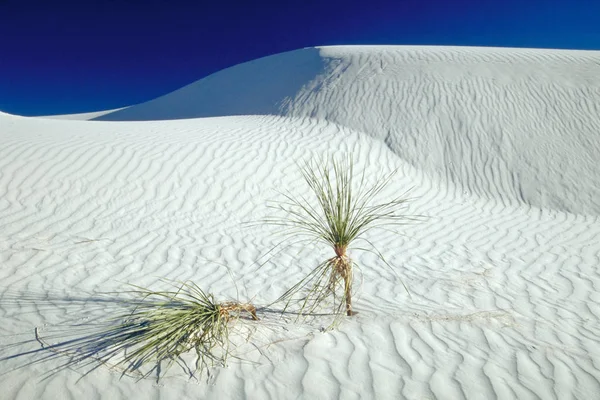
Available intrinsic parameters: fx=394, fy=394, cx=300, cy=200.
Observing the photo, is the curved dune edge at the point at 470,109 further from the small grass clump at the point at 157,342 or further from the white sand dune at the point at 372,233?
the small grass clump at the point at 157,342

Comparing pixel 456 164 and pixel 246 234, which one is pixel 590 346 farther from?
pixel 456 164

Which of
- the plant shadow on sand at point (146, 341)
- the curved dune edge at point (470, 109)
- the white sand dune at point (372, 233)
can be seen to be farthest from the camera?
→ the curved dune edge at point (470, 109)

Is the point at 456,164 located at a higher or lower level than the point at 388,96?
lower

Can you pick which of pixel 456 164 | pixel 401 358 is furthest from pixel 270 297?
pixel 456 164

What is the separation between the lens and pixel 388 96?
1318 cm

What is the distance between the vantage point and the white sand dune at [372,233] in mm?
2734

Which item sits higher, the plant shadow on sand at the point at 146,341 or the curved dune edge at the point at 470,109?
the curved dune edge at the point at 470,109

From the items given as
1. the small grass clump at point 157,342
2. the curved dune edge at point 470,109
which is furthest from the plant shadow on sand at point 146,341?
the curved dune edge at point 470,109

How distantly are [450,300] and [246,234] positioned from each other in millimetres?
3263

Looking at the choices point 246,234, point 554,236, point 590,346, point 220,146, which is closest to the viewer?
point 590,346

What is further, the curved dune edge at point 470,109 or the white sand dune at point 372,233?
the curved dune edge at point 470,109

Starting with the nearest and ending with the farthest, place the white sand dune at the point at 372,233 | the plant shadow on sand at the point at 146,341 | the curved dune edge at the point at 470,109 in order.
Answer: the plant shadow on sand at the point at 146,341 → the white sand dune at the point at 372,233 → the curved dune edge at the point at 470,109

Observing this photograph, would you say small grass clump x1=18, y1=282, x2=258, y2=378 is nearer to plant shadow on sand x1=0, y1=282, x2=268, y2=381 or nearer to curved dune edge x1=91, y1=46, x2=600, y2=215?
plant shadow on sand x1=0, y1=282, x2=268, y2=381

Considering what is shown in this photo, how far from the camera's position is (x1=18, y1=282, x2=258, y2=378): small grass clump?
2.64 meters
